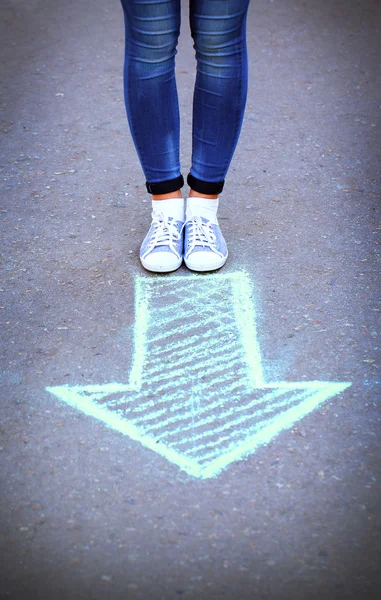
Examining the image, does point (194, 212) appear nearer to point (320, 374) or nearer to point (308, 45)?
point (320, 374)

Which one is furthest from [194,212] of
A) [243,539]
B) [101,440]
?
[243,539]

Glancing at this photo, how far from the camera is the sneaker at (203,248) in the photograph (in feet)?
8.02

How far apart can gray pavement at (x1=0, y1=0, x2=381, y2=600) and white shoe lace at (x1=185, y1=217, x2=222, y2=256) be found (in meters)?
0.13

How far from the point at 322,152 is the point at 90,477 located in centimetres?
227

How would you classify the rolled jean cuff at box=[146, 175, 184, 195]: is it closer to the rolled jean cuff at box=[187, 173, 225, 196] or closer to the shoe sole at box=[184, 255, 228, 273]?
the rolled jean cuff at box=[187, 173, 225, 196]

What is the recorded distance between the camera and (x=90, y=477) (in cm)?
169

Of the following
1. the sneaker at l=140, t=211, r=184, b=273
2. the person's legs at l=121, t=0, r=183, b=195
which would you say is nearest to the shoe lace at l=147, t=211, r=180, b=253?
the sneaker at l=140, t=211, r=184, b=273

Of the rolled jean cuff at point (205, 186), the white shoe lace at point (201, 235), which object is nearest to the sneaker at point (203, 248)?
the white shoe lace at point (201, 235)

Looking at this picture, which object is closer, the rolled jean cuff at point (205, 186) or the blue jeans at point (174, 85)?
the blue jeans at point (174, 85)

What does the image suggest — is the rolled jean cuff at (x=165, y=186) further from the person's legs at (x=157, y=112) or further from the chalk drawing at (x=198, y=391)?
the chalk drawing at (x=198, y=391)

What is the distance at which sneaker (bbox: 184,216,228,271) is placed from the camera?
8.02 ft

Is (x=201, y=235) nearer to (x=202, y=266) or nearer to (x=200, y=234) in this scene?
(x=200, y=234)

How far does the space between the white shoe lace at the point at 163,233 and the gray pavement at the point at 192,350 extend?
0.40 ft

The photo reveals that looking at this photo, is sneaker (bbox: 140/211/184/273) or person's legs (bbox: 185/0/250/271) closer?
person's legs (bbox: 185/0/250/271)
